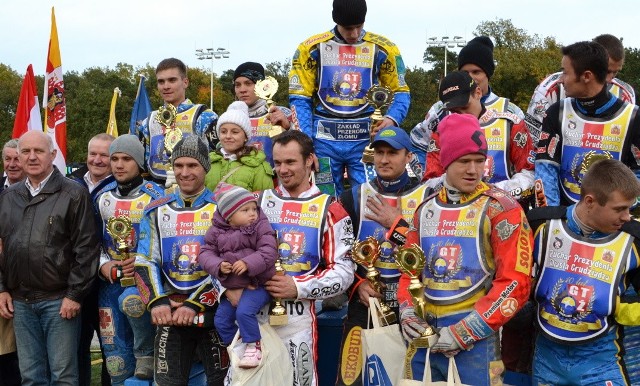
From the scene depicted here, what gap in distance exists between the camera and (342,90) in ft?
26.3

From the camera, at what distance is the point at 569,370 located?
5176 millimetres

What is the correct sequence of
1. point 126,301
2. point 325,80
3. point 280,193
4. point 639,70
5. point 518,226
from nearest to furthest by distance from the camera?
point 518,226
point 280,193
point 126,301
point 325,80
point 639,70

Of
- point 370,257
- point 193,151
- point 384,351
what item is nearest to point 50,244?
point 193,151

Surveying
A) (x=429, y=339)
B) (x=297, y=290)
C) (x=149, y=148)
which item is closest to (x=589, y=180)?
(x=429, y=339)

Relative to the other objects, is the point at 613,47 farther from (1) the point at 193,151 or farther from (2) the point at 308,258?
(1) the point at 193,151

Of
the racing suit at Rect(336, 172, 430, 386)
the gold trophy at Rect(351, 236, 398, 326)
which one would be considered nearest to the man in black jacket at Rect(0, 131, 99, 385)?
the racing suit at Rect(336, 172, 430, 386)

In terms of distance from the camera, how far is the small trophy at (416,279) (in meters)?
5.10

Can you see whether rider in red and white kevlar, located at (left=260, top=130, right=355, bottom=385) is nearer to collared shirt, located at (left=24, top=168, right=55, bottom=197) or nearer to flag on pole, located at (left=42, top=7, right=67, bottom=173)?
collared shirt, located at (left=24, top=168, right=55, bottom=197)

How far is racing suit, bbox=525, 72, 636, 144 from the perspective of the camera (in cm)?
716

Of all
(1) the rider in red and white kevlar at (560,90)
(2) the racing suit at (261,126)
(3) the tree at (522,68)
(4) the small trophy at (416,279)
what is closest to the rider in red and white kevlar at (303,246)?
(4) the small trophy at (416,279)

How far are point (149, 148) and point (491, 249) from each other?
4.79 meters

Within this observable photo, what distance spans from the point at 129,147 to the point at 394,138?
8.39ft

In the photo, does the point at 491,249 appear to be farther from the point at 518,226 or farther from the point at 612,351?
the point at 612,351

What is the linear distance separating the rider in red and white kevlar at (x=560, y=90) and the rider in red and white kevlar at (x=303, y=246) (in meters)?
1.80
